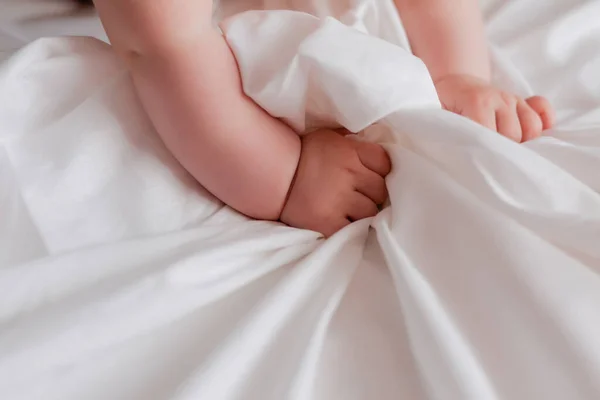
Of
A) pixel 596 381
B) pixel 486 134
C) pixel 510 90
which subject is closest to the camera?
pixel 596 381

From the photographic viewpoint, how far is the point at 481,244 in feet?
1.26

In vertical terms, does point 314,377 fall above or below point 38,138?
below

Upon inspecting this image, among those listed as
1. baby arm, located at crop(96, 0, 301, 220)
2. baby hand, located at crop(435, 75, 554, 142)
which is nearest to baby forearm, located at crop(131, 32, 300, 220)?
baby arm, located at crop(96, 0, 301, 220)

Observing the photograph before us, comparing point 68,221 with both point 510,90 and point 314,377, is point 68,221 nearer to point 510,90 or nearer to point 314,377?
point 314,377

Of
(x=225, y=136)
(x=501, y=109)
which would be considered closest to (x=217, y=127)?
(x=225, y=136)

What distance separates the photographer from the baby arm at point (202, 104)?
0.46 meters

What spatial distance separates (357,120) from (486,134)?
0.09 m

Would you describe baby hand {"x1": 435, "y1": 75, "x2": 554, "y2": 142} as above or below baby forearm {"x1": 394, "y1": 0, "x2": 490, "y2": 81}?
below

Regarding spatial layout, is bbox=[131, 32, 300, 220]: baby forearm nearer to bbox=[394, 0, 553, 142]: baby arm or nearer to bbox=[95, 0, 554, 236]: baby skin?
bbox=[95, 0, 554, 236]: baby skin

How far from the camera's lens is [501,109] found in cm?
50

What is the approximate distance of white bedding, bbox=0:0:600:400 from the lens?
34 cm

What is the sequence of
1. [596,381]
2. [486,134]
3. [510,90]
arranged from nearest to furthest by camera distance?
[596,381]
[486,134]
[510,90]

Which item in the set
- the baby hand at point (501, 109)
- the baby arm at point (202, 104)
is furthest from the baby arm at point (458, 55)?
the baby arm at point (202, 104)

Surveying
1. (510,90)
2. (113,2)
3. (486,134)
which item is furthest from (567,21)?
(113,2)
